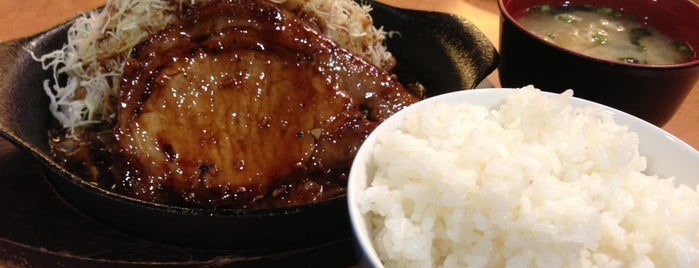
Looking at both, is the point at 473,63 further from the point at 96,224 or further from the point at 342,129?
the point at 96,224

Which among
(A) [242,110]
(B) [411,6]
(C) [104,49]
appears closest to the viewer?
(A) [242,110]

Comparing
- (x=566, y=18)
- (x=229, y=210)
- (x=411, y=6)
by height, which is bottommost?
(x=411, y=6)

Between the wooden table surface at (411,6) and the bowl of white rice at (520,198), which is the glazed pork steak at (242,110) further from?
the wooden table surface at (411,6)

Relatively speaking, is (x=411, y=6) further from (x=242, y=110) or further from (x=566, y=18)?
(x=242, y=110)

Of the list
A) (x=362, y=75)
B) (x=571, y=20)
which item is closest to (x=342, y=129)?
(x=362, y=75)

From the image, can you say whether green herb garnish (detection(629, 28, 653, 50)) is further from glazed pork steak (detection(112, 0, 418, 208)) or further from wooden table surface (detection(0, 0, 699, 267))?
glazed pork steak (detection(112, 0, 418, 208))

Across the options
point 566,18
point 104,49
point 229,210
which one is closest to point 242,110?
point 229,210
